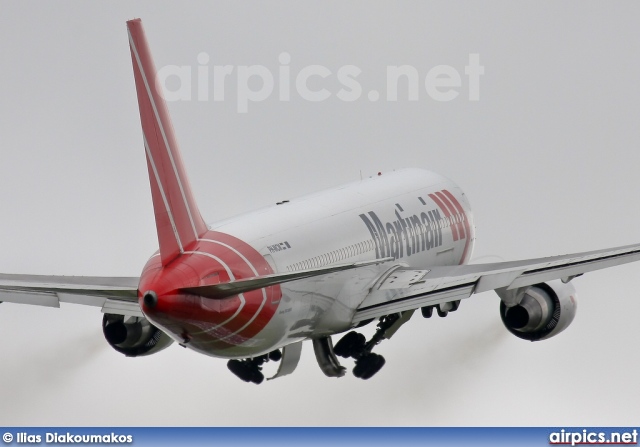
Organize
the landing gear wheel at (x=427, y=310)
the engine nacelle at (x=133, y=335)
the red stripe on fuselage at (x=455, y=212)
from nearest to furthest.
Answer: the engine nacelle at (x=133, y=335)
the landing gear wheel at (x=427, y=310)
the red stripe on fuselage at (x=455, y=212)

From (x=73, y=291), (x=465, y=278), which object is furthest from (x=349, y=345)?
(x=73, y=291)

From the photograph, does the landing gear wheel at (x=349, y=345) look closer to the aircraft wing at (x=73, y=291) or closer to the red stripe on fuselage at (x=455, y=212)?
the aircraft wing at (x=73, y=291)

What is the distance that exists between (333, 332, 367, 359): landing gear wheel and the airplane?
25 mm

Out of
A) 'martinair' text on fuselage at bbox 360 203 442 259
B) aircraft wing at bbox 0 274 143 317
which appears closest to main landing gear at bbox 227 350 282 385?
aircraft wing at bbox 0 274 143 317

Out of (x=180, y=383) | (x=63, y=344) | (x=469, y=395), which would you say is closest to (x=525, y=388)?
Answer: (x=469, y=395)

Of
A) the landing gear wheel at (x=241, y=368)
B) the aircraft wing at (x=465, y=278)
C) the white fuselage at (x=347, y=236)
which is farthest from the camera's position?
the landing gear wheel at (x=241, y=368)

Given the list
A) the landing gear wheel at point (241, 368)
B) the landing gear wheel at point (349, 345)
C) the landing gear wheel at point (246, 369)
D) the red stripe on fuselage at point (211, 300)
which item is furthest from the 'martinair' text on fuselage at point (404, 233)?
the red stripe on fuselage at point (211, 300)

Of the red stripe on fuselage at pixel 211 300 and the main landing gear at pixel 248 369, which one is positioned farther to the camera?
the main landing gear at pixel 248 369

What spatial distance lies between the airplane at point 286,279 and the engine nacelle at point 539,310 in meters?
0.03

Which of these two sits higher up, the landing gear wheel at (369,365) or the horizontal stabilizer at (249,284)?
the horizontal stabilizer at (249,284)

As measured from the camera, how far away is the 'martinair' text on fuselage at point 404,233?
52438 millimetres

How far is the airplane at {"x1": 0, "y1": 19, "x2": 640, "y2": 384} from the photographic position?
42969mm

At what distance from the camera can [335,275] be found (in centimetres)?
4925

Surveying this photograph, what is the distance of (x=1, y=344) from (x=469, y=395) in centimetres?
1315
